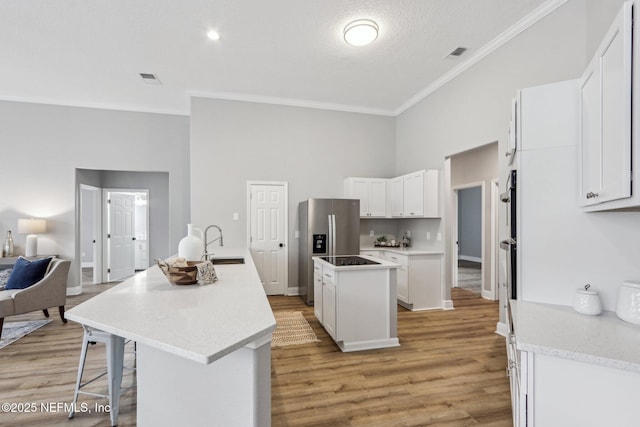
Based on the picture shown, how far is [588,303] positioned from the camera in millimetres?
1699

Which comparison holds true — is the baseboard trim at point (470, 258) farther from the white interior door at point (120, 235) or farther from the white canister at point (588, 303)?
the white interior door at point (120, 235)

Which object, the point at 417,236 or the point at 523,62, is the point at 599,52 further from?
the point at 417,236

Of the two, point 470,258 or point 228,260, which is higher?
point 228,260

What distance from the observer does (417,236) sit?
18.1 ft

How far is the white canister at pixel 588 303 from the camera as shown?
1685mm

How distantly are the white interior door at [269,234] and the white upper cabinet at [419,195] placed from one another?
6.77 feet

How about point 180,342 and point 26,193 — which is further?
point 26,193

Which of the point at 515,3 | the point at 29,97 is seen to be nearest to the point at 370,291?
the point at 515,3

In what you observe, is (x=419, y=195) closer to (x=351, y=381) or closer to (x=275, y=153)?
(x=275, y=153)

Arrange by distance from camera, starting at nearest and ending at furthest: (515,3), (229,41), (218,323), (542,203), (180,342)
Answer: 1. (180,342)
2. (218,323)
3. (542,203)
4. (515,3)
5. (229,41)

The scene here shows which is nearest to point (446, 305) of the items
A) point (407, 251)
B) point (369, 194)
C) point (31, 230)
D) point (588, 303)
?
point (407, 251)

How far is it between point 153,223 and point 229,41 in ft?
15.7

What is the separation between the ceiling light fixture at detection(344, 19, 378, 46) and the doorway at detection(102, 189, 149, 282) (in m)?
5.57

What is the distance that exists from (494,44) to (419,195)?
2.16 meters
